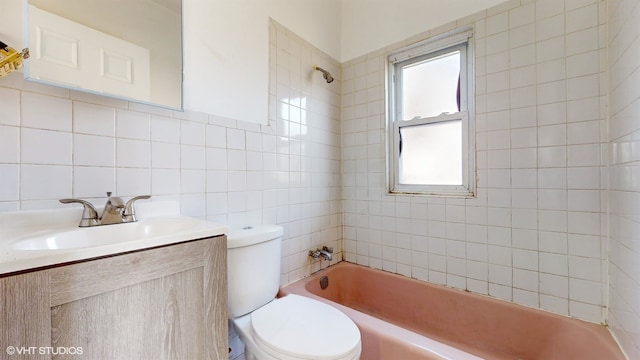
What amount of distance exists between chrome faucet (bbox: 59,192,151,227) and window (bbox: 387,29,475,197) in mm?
1556

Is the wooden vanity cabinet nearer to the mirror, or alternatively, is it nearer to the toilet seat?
the toilet seat

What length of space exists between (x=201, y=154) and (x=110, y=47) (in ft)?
1.66

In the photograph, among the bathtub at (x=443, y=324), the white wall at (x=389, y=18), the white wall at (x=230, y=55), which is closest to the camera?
the bathtub at (x=443, y=324)

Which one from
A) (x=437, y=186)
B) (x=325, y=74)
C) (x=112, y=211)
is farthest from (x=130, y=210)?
(x=437, y=186)

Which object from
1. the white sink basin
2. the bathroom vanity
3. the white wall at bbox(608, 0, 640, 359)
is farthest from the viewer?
the white wall at bbox(608, 0, 640, 359)

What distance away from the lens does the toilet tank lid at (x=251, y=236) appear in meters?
1.04

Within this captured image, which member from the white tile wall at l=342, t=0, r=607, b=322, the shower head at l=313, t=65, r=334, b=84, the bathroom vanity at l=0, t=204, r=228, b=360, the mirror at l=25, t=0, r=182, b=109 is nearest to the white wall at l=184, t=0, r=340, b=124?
the mirror at l=25, t=0, r=182, b=109

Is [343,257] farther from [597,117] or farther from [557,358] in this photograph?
[597,117]

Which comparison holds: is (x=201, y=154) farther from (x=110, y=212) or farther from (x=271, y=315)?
(x=271, y=315)

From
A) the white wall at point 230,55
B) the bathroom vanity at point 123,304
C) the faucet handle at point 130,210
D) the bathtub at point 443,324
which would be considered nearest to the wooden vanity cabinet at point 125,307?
Result: the bathroom vanity at point 123,304

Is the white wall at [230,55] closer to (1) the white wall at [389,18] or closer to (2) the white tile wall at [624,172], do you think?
(1) the white wall at [389,18]

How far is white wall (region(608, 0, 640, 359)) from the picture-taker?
89 centimetres

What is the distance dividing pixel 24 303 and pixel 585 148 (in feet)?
6.64

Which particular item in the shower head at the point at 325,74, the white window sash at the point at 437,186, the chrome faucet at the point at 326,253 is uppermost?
the shower head at the point at 325,74
